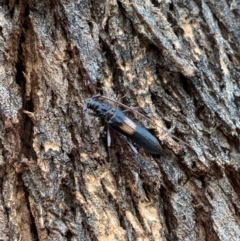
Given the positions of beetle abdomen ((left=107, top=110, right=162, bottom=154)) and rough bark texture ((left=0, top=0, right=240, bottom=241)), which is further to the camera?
beetle abdomen ((left=107, top=110, right=162, bottom=154))

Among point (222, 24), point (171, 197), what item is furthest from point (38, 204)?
point (222, 24)

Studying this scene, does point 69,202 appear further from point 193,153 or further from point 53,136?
point 193,153

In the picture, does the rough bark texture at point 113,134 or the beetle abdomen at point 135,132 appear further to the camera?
the beetle abdomen at point 135,132

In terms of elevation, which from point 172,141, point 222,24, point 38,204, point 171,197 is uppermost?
point 222,24

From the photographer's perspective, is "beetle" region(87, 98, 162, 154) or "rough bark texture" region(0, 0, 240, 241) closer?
"rough bark texture" region(0, 0, 240, 241)
